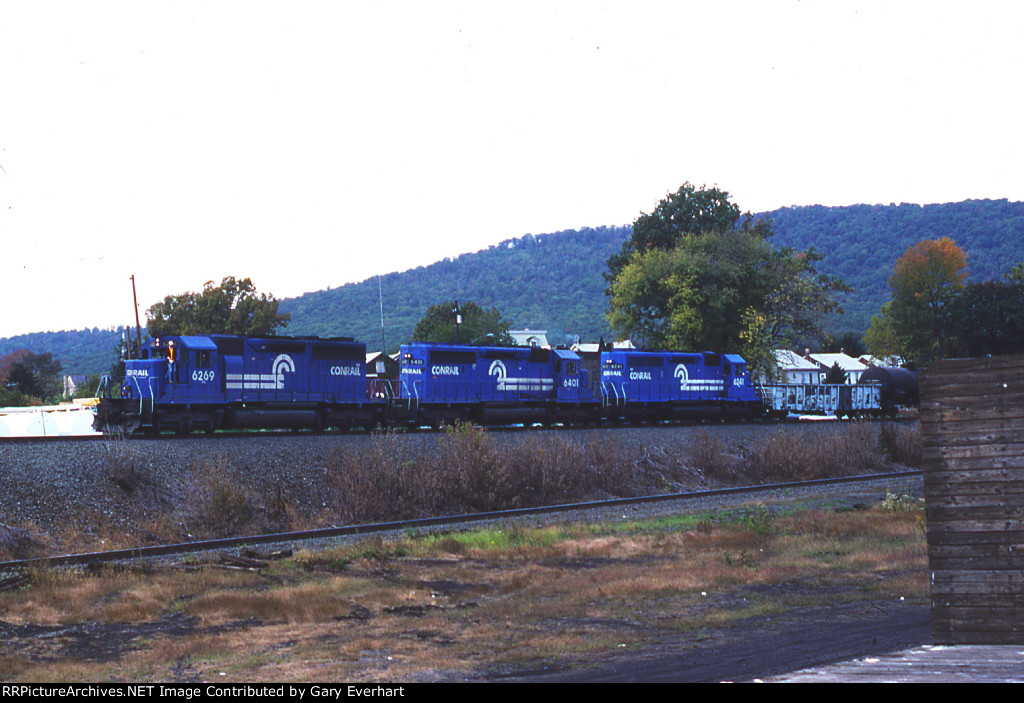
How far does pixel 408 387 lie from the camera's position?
40375mm

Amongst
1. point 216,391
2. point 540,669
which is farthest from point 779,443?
point 540,669

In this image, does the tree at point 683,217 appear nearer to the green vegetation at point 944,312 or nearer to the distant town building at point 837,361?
the green vegetation at point 944,312

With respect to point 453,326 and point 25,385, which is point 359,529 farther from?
point 453,326

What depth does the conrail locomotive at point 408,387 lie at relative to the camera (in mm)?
32688

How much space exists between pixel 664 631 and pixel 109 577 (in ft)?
33.1

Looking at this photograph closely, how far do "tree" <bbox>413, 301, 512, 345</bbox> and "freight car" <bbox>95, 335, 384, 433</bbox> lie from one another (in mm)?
70043

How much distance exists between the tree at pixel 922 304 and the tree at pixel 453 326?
4331 centimetres

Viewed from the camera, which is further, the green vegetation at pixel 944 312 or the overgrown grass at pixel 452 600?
the green vegetation at pixel 944 312

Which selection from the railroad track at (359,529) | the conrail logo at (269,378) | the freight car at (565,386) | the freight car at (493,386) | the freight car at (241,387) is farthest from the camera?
the freight car at (565,386)

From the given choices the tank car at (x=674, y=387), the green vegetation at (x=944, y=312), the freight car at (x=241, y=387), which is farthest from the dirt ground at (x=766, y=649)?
the green vegetation at (x=944, y=312)

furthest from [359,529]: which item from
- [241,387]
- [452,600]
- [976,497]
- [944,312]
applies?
[944,312]

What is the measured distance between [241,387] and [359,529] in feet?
41.2

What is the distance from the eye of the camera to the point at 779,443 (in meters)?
40.2
